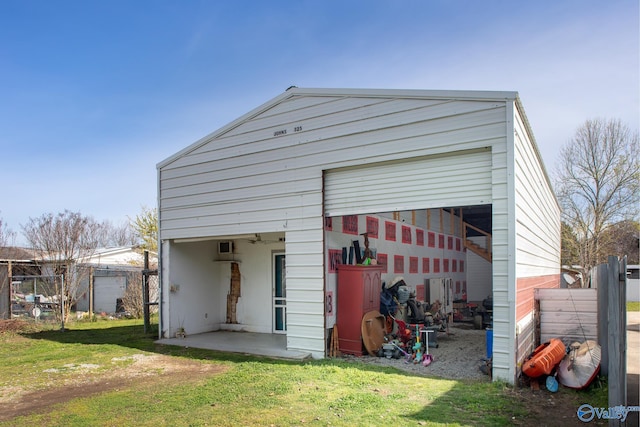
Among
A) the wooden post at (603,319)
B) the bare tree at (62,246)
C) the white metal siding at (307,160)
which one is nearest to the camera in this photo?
the wooden post at (603,319)

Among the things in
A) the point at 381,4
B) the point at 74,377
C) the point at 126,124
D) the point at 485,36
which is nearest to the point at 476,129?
Answer: the point at 485,36

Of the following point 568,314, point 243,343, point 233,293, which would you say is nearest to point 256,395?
point 243,343

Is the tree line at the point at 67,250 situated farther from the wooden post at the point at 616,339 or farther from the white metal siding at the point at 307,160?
the wooden post at the point at 616,339

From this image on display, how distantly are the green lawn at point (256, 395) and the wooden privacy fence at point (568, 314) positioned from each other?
77.6 inches

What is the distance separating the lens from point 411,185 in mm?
8086

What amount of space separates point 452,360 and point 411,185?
3571mm

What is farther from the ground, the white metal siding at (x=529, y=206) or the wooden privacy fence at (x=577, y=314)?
the white metal siding at (x=529, y=206)

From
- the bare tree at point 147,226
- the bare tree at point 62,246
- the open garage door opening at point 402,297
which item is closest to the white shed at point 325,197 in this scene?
the open garage door opening at point 402,297

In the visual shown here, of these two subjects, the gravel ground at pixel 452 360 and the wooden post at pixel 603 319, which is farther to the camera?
the gravel ground at pixel 452 360

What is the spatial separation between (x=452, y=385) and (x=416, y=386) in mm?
555

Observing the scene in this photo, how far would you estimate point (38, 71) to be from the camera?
10188 millimetres

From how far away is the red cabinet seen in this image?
371 inches

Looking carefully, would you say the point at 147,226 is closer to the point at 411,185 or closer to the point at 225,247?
the point at 225,247

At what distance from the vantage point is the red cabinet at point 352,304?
9422 mm
